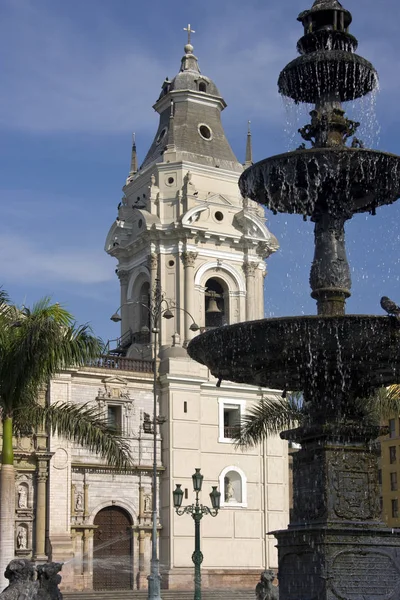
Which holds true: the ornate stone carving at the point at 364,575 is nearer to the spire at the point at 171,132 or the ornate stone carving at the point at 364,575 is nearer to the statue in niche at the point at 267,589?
the statue in niche at the point at 267,589

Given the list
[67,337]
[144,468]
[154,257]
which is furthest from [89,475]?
[67,337]

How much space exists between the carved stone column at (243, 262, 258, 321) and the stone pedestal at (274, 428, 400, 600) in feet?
107

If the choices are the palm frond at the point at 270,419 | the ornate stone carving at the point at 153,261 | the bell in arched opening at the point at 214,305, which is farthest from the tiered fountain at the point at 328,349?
the bell in arched opening at the point at 214,305

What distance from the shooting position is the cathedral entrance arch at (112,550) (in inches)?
1487

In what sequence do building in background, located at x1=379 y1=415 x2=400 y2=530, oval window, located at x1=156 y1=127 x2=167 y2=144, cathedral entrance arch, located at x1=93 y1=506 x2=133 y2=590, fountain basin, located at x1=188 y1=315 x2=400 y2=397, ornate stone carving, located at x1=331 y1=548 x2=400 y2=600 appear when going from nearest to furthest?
fountain basin, located at x1=188 y1=315 x2=400 y2=397
ornate stone carving, located at x1=331 y1=548 x2=400 y2=600
cathedral entrance arch, located at x1=93 y1=506 x2=133 y2=590
oval window, located at x1=156 y1=127 x2=167 y2=144
building in background, located at x1=379 y1=415 x2=400 y2=530

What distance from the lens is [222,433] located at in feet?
134

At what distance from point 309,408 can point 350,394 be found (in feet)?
1.54

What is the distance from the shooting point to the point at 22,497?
36344mm

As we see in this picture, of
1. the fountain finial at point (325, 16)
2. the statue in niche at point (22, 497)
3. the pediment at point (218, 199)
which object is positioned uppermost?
the pediment at point (218, 199)

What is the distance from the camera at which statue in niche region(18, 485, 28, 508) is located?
119 feet

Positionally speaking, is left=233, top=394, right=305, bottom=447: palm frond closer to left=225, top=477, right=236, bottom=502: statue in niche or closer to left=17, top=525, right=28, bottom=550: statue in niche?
left=17, top=525, right=28, bottom=550: statue in niche

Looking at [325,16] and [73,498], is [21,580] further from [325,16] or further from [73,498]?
[73,498]

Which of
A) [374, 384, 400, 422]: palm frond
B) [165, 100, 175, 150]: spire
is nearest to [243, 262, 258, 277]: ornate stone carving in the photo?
[165, 100, 175, 150]: spire

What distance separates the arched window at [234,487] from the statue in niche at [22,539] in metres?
8.04
